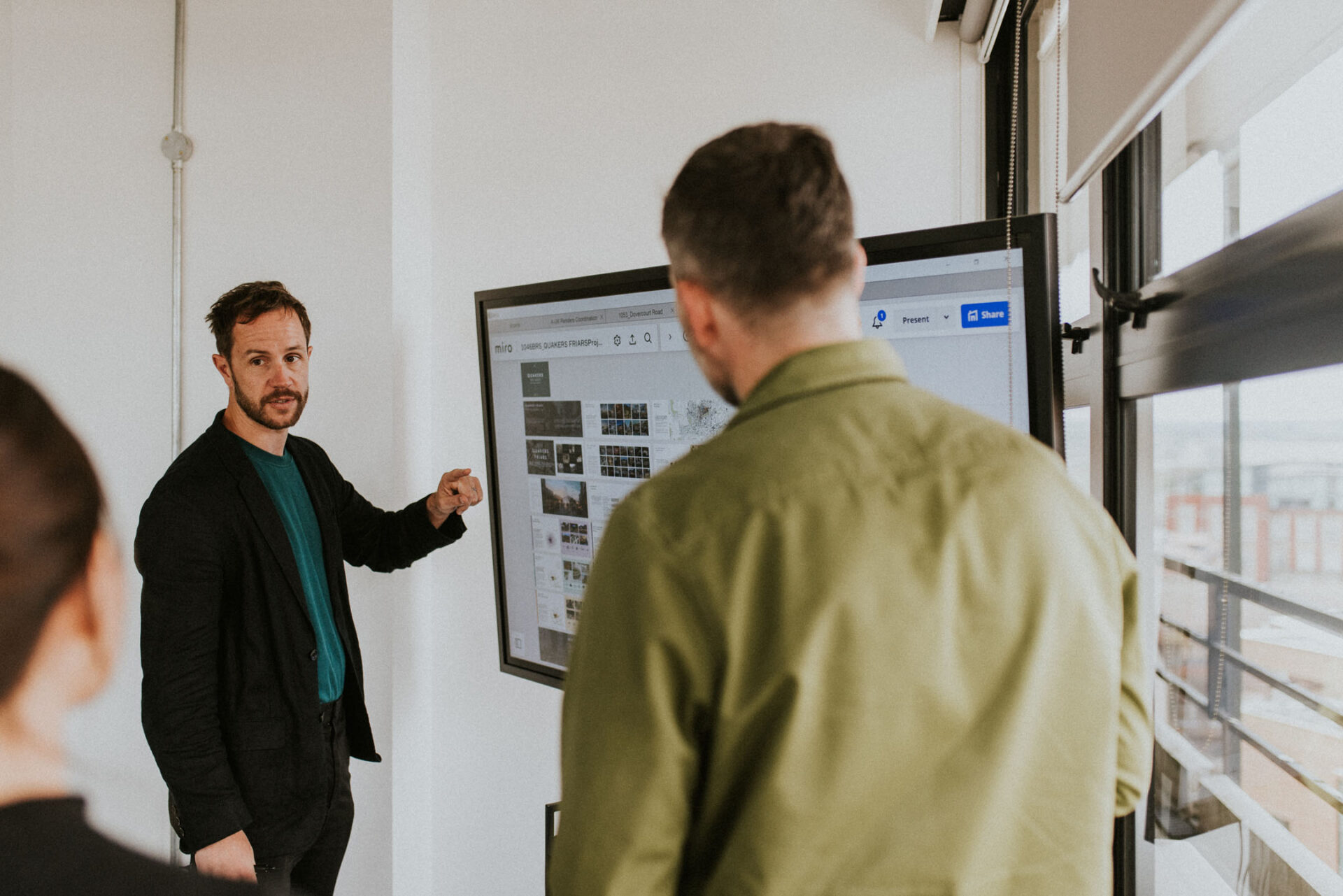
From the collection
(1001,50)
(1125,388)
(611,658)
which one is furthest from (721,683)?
(1001,50)

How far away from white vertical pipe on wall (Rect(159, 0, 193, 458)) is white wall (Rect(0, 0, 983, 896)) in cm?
3

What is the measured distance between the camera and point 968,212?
2053 millimetres

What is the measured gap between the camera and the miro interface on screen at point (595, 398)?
1.45 m

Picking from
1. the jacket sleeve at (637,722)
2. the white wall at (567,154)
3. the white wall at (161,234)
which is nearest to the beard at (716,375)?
the jacket sleeve at (637,722)

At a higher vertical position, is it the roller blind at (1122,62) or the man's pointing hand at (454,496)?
the roller blind at (1122,62)

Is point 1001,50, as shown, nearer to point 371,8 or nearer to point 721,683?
point 371,8

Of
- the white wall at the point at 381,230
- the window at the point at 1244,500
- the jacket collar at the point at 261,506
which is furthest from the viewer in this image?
the white wall at the point at 381,230

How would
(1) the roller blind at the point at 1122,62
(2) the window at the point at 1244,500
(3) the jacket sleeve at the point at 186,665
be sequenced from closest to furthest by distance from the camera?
(1) the roller blind at the point at 1122,62 < (2) the window at the point at 1244,500 < (3) the jacket sleeve at the point at 186,665

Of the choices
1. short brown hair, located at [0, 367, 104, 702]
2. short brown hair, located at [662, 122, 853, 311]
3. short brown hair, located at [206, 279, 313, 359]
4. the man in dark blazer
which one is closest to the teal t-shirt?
the man in dark blazer

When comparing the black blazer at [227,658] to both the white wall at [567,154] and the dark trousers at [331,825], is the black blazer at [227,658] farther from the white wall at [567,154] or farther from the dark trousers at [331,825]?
the white wall at [567,154]

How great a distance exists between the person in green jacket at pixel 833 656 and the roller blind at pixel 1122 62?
0.39 meters

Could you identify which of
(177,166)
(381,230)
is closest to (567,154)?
(381,230)

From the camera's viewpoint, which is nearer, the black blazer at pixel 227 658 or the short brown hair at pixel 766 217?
the short brown hair at pixel 766 217

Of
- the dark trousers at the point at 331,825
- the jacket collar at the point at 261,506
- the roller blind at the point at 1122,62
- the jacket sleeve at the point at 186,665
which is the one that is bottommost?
the dark trousers at the point at 331,825
